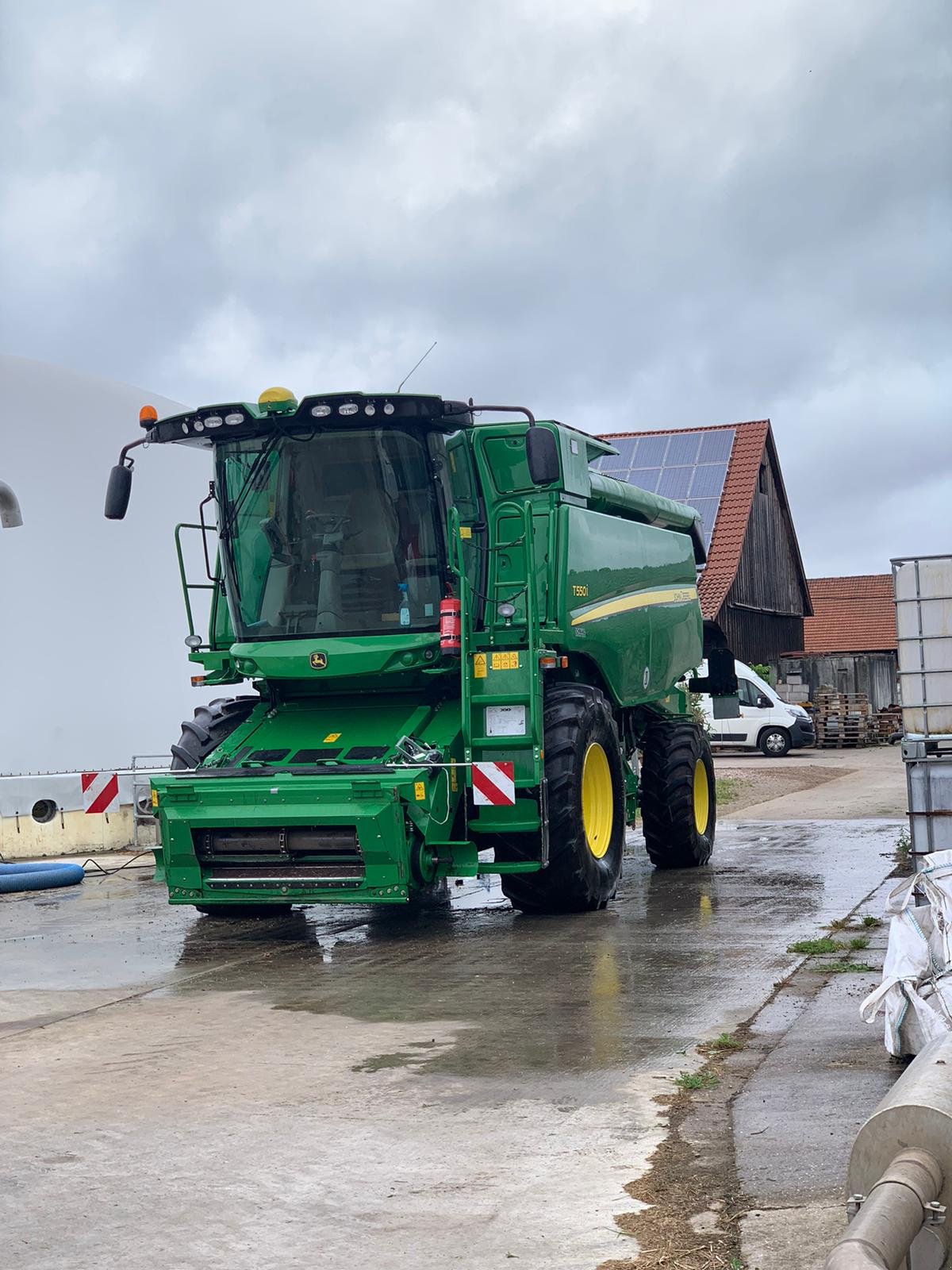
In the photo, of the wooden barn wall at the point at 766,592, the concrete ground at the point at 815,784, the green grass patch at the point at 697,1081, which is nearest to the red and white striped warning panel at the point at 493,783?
the green grass patch at the point at 697,1081

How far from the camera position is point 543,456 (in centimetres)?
896

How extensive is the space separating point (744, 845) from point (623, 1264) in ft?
37.1

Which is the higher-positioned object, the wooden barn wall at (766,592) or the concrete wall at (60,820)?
the wooden barn wall at (766,592)

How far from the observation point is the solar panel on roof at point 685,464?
32938 millimetres

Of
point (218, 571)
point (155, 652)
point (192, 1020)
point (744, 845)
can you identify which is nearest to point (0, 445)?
point (155, 652)

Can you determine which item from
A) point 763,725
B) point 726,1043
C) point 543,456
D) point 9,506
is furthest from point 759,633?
point 726,1043

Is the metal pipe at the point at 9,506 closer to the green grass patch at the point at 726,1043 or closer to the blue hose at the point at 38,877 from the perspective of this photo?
the blue hose at the point at 38,877

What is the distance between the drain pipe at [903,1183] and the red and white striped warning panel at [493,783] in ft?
18.3

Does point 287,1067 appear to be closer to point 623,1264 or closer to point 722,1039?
point 722,1039

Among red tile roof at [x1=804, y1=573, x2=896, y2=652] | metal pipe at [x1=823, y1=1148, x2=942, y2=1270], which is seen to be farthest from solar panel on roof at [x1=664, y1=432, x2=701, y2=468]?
metal pipe at [x1=823, y1=1148, x2=942, y2=1270]

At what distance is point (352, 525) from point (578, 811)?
7.87ft

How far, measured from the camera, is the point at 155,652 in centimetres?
1697

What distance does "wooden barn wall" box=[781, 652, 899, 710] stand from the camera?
131 ft

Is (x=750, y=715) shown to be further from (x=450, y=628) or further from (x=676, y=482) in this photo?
(x=450, y=628)
